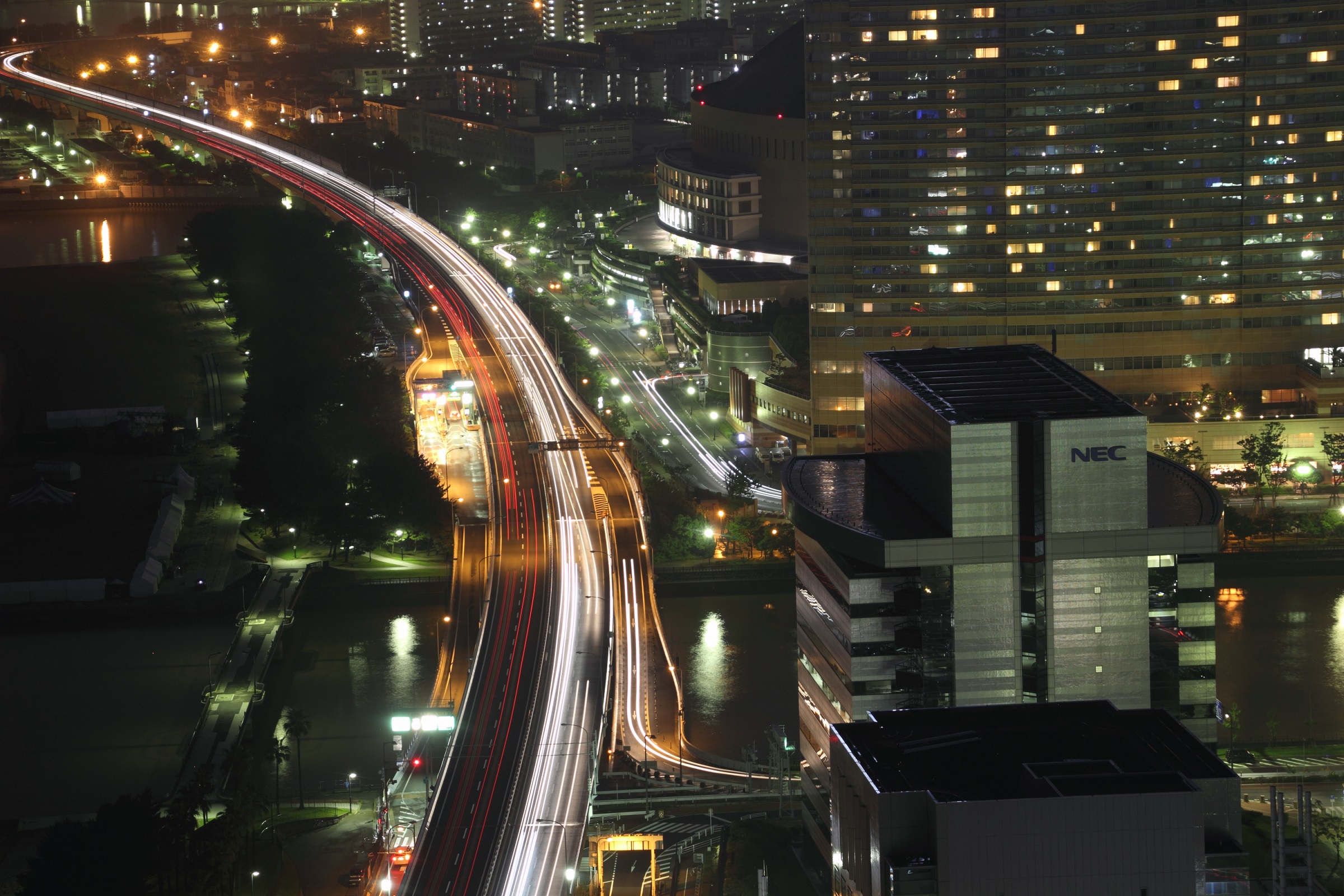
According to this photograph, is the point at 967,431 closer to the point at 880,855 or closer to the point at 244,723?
the point at 880,855

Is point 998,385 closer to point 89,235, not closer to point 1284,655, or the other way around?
point 1284,655

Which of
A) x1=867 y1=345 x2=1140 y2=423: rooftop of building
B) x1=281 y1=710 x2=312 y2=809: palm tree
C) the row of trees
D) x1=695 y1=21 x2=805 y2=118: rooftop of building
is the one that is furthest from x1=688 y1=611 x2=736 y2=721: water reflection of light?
x1=695 y1=21 x2=805 y2=118: rooftop of building

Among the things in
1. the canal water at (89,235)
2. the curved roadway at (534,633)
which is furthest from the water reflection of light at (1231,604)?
the canal water at (89,235)

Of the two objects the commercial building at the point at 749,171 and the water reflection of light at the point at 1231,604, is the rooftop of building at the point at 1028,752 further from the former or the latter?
the commercial building at the point at 749,171

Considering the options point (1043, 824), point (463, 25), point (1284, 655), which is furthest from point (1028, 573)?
point (463, 25)

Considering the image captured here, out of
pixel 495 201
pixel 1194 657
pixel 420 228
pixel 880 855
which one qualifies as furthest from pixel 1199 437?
pixel 495 201

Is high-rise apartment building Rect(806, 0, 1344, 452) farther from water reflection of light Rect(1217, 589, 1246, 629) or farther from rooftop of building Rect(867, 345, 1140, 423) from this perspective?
rooftop of building Rect(867, 345, 1140, 423)
